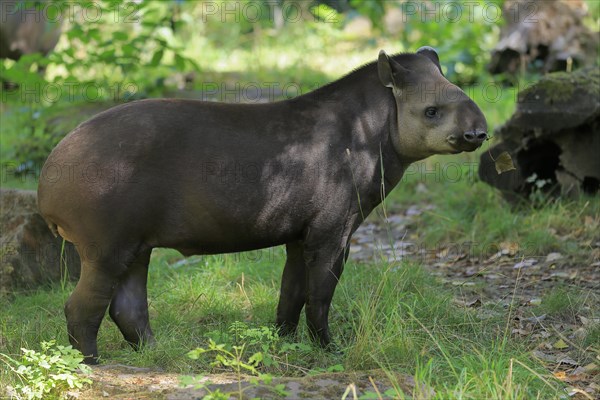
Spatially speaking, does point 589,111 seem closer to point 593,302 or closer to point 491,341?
point 593,302

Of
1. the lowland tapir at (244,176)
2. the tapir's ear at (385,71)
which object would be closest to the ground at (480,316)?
the lowland tapir at (244,176)

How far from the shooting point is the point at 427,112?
212 inches

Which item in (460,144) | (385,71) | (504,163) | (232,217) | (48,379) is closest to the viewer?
(48,379)

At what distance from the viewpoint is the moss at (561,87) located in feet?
26.2

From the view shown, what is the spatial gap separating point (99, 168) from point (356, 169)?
1.60 meters

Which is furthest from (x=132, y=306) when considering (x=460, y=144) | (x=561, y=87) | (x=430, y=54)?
(x=561, y=87)

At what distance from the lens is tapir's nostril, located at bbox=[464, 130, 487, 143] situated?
520 cm

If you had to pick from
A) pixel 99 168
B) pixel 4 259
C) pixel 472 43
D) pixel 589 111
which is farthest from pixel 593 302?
pixel 472 43

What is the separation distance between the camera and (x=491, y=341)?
5539 mm

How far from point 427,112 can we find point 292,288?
150 centimetres

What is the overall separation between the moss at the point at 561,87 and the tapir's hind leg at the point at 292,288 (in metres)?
3.47

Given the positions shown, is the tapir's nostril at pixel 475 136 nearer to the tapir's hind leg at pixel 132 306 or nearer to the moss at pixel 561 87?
the tapir's hind leg at pixel 132 306

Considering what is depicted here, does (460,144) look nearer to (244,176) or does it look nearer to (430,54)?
(430,54)

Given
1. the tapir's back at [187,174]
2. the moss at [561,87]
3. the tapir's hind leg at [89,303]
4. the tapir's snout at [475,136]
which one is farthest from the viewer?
the moss at [561,87]
